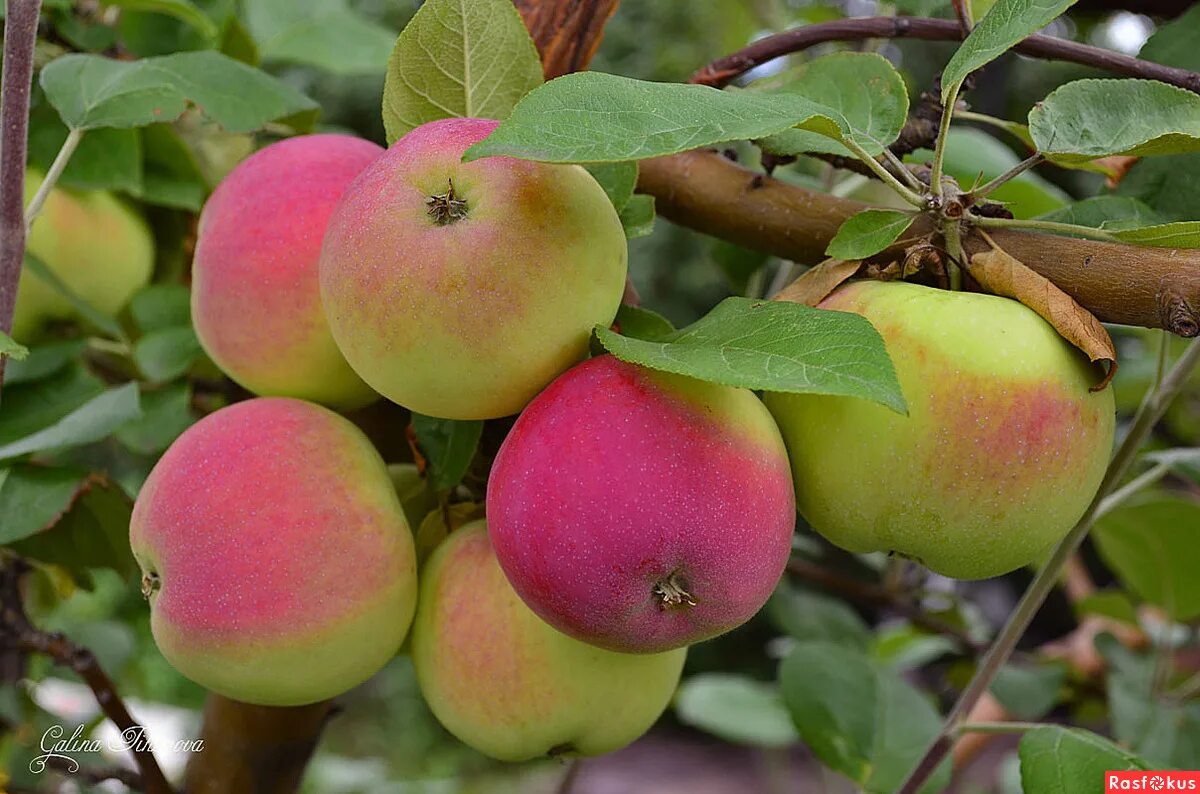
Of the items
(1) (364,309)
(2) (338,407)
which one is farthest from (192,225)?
(1) (364,309)

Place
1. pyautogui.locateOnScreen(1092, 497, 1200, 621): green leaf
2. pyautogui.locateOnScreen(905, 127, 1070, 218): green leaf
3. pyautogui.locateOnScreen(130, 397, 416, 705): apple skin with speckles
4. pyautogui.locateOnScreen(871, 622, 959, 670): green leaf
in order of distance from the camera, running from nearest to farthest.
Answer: pyautogui.locateOnScreen(130, 397, 416, 705): apple skin with speckles < pyautogui.locateOnScreen(905, 127, 1070, 218): green leaf < pyautogui.locateOnScreen(1092, 497, 1200, 621): green leaf < pyautogui.locateOnScreen(871, 622, 959, 670): green leaf

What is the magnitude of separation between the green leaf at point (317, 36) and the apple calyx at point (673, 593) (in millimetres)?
513

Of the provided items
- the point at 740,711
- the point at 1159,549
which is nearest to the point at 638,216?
the point at 1159,549

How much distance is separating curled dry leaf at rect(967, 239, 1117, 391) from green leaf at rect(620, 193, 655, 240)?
13cm

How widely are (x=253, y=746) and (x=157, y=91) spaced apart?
320 mm

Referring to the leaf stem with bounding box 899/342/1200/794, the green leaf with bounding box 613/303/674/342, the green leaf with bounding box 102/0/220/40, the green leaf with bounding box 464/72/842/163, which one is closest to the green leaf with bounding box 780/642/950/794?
the leaf stem with bounding box 899/342/1200/794

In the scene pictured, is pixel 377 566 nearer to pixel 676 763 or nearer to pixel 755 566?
pixel 755 566

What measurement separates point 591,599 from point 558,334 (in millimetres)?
88

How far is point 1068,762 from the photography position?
421mm

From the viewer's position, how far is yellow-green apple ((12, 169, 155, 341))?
61cm

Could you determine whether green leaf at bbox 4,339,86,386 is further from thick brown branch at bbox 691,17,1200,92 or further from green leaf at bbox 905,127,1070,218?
green leaf at bbox 905,127,1070,218

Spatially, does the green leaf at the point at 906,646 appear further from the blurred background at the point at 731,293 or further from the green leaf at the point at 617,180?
the green leaf at the point at 617,180

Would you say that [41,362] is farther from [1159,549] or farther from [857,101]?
[1159,549]

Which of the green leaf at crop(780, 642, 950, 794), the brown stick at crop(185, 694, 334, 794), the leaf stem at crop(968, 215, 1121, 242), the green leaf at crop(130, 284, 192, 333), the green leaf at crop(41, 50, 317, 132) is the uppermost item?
the leaf stem at crop(968, 215, 1121, 242)
